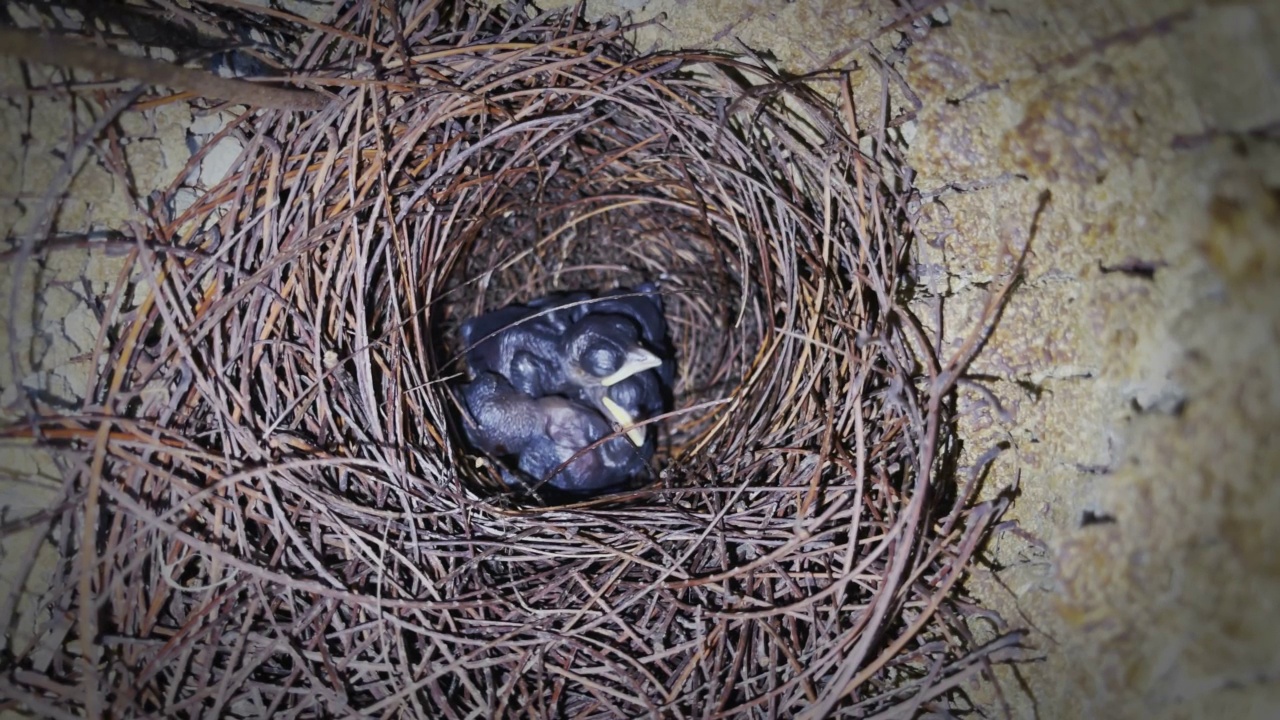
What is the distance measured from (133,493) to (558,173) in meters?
1.27

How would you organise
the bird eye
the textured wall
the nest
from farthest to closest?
1. the bird eye
2. the nest
3. the textured wall

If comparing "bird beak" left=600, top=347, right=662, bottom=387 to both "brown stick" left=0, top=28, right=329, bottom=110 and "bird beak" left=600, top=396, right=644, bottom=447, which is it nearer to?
"bird beak" left=600, top=396, right=644, bottom=447

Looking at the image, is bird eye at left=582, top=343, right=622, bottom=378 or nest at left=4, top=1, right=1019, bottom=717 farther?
bird eye at left=582, top=343, right=622, bottom=378

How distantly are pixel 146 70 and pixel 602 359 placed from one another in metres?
1.15

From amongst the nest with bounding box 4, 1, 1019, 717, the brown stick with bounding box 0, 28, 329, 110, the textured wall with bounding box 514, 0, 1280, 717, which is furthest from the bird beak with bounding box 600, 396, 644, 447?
the brown stick with bounding box 0, 28, 329, 110

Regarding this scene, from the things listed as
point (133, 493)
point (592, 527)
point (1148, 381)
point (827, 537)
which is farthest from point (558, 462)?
point (1148, 381)

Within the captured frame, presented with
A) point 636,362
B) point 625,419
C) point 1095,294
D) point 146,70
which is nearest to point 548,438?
point 625,419

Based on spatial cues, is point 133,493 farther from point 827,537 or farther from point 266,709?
point 827,537

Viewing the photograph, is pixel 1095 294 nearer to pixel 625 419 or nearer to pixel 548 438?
pixel 625 419

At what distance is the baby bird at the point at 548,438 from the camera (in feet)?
6.14

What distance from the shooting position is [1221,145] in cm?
94

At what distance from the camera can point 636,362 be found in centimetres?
188

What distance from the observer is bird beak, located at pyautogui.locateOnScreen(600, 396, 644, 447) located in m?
1.85

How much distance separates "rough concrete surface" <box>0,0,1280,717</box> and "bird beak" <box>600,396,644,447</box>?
85cm
